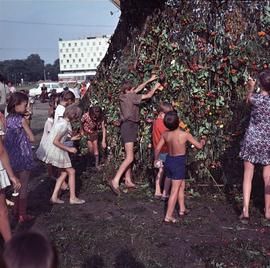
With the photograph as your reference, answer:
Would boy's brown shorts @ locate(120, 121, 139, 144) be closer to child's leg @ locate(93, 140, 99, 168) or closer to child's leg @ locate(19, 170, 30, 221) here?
child's leg @ locate(93, 140, 99, 168)

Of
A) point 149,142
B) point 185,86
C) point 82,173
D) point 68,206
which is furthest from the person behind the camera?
point 82,173

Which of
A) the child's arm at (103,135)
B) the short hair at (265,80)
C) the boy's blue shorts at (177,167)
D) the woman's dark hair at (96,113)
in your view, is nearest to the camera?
the short hair at (265,80)

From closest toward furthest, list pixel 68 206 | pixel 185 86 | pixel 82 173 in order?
pixel 68 206, pixel 185 86, pixel 82 173

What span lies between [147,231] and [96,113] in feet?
11.1

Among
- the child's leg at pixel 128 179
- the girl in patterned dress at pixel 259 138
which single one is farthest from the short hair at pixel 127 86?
the girl in patterned dress at pixel 259 138

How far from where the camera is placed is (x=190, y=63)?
7.07 m

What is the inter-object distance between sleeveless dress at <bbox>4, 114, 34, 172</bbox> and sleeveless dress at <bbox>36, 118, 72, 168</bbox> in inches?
21.5

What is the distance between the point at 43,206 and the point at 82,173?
1.99 m

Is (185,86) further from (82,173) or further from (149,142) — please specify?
(82,173)

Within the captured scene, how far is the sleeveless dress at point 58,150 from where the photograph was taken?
21.0 ft

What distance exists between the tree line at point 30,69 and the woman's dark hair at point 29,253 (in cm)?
12796

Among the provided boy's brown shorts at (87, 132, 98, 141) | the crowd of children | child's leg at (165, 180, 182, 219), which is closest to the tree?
the crowd of children

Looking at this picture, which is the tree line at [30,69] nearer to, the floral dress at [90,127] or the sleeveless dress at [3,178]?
the floral dress at [90,127]

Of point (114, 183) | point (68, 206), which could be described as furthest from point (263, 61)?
point (68, 206)
